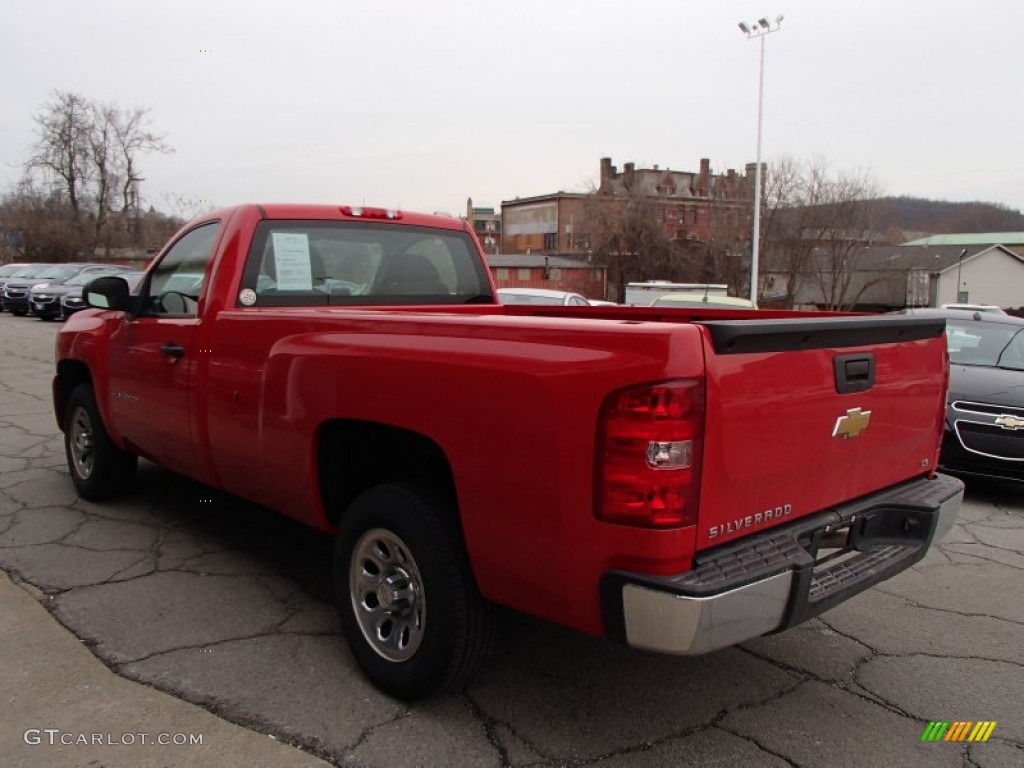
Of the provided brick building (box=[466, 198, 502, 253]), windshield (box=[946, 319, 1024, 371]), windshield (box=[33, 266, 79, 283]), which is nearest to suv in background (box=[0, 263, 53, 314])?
windshield (box=[33, 266, 79, 283])

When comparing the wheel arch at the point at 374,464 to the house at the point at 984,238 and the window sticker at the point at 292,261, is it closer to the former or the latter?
the window sticker at the point at 292,261

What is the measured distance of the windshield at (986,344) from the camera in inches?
284

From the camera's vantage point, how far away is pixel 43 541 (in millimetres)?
4711

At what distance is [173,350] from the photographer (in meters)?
4.16

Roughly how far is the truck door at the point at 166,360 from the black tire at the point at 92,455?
428 mm

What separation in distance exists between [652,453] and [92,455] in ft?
14.6

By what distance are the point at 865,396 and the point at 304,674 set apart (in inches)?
92.3

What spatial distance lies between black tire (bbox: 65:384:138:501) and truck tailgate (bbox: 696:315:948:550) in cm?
→ 424

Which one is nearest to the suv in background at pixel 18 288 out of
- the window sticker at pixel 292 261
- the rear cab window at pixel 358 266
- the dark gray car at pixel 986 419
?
the rear cab window at pixel 358 266

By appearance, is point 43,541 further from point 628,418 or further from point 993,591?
point 993,591

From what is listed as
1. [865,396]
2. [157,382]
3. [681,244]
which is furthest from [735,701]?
[681,244]

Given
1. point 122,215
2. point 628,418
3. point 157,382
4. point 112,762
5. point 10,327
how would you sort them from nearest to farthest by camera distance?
point 628,418, point 112,762, point 157,382, point 10,327, point 122,215

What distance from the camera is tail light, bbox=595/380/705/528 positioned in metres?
2.20

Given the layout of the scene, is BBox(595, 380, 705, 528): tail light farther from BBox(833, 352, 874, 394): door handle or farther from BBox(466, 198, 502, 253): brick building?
BBox(466, 198, 502, 253): brick building
